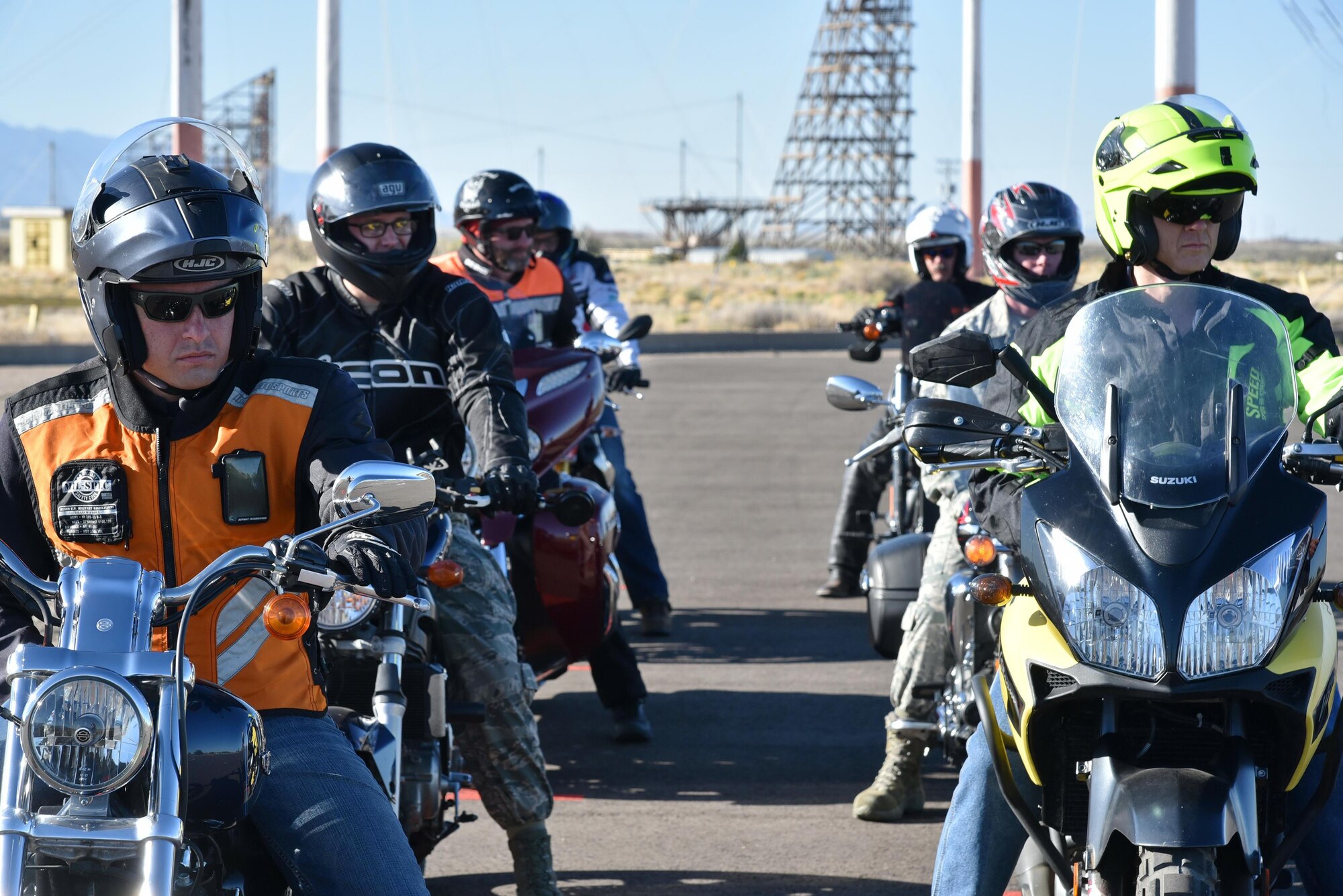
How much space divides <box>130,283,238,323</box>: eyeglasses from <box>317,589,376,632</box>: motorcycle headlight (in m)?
1.17

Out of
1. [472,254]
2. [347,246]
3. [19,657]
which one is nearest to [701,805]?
[347,246]

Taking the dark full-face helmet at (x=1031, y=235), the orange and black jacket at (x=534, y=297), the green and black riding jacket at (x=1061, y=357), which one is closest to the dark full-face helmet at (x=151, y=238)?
the green and black riding jacket at (x=1061, y=357)

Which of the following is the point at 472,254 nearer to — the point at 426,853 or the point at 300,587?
the point at 426,853

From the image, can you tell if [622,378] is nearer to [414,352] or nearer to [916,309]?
[916,309]

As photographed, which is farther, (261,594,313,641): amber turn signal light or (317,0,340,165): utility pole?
(317,0,340,165): utility pole

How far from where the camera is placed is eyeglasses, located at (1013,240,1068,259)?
6375mm

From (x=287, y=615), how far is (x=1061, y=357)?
1.53 metres

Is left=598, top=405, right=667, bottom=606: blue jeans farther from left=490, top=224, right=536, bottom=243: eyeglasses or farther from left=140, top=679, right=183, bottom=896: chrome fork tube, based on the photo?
left=140, top=679, right=183, bottom=896: chrome fork tube

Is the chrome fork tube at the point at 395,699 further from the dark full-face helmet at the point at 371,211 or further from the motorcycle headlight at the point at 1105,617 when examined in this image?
the motorcycle headlight at the point at 1105,617

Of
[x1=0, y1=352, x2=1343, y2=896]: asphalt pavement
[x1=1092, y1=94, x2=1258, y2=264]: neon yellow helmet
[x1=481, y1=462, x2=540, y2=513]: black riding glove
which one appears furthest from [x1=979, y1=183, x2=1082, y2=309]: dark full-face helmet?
[x1=1092, y1=94, x2=1258, y2=264]: neon yellow helmet

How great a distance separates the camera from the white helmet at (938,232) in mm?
8359

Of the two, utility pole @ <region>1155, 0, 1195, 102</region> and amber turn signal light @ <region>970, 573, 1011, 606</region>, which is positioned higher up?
utility pole @ <region>1155, 0, 1195, 102</region>

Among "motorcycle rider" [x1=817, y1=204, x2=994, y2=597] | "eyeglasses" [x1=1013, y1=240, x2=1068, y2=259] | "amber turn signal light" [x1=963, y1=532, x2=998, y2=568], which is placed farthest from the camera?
"motorcycle rider" [x1=817, y1=204, x2=994, y2=597]

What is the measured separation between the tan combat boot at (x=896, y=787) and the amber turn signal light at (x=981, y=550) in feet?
3.12
